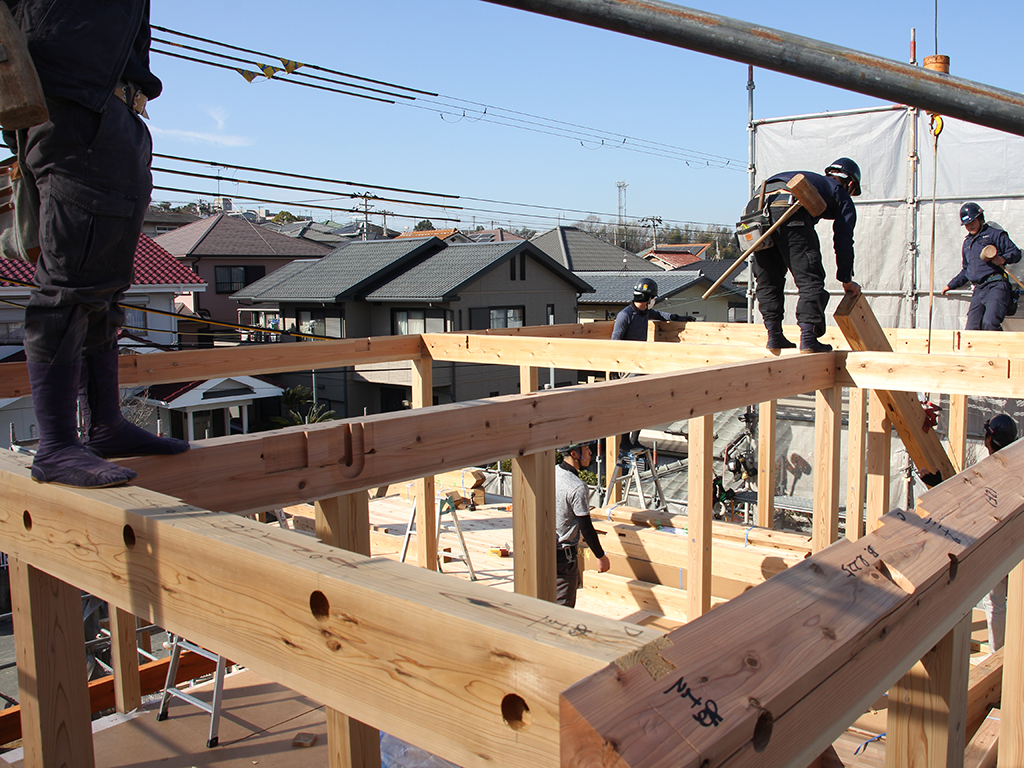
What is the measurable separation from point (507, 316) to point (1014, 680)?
2320 centimetres

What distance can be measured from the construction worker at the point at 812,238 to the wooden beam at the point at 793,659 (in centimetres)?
351

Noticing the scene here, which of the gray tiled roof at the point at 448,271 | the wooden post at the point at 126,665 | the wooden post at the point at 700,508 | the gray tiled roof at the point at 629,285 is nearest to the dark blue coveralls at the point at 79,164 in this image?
the wooden post at the point at 126,665

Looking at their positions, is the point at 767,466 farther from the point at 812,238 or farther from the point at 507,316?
the point at 507,316

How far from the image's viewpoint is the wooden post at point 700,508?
3.96 meters

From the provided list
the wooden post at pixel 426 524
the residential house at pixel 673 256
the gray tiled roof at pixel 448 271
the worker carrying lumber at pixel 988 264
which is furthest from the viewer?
the residential house at pixel 673 256

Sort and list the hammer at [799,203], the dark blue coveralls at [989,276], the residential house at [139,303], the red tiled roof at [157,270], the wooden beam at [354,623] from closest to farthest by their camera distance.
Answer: the wooden beam at [354,623] → the hammer at [799,203] → the dark blue coveralls at [989,276] → the residential house at [139,303] → the red tiled roof at [157,270]

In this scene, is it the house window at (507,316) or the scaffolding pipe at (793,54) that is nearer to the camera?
the scaffolding pipe at (793,54)

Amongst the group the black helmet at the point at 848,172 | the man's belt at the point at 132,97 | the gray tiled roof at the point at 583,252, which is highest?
the gray tiled roof at the point at 583,252

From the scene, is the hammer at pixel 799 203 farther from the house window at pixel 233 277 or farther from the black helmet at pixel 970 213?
the house window at pixel 233 277

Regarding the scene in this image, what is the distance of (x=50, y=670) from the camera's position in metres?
1.81

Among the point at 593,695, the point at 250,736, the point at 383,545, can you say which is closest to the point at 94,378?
the point at 593,695

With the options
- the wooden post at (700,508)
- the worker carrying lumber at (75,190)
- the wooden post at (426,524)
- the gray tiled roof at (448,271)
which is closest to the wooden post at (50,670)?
the worker carrying lumber at (75,190)

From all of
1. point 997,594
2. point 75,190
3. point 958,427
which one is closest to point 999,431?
point 958,427

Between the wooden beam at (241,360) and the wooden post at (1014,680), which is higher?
the wooden beam at (241,360)
